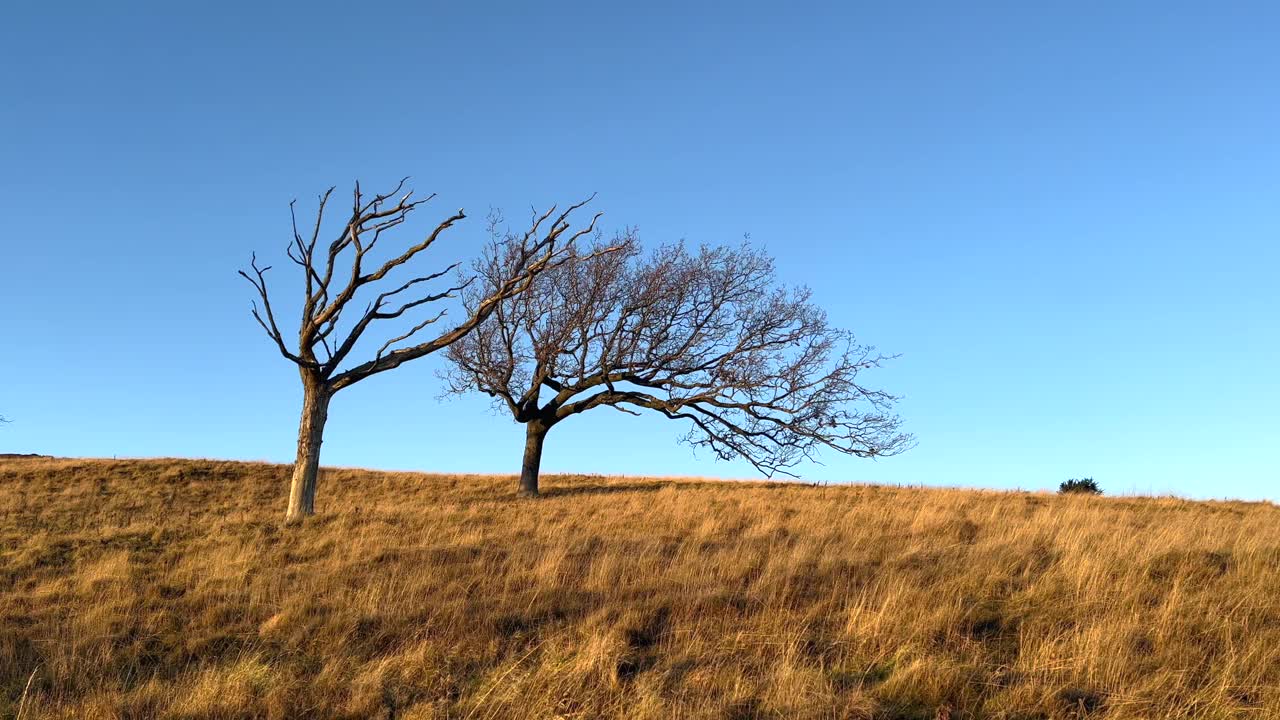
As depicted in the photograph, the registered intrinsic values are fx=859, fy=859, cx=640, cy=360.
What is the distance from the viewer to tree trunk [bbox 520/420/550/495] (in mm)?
24562

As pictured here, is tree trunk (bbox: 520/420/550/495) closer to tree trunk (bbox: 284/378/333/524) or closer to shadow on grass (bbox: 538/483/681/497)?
shadow on grass (bbox: 538/483/681/497)

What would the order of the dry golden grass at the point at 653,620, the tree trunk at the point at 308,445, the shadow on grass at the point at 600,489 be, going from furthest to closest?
the shadow on grass at the point at 600,489, the tree trunk at the point at 308,445, the dry golden grass at the point at 653,620

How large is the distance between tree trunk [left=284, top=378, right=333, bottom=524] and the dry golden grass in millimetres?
2497

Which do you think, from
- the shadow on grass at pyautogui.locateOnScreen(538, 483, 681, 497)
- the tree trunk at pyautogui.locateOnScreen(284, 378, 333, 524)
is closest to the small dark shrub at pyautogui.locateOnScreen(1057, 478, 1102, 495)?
the shadow on grass at pyautogui.locateOnScreen(538, 483, 681, 497)

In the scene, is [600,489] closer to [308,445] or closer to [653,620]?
[308,445]

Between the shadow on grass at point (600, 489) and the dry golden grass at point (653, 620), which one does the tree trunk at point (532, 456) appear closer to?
the shadow on grass at point (600, 489)

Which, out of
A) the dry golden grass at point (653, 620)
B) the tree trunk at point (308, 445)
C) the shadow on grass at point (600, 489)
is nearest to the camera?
the dry golden grass at point (653, 620)

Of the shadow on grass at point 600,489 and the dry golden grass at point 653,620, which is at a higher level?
the shadow on grass at point 600,489

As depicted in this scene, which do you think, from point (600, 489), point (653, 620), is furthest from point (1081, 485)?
point (653, 620)

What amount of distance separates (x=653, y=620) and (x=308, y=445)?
1269 centimetres

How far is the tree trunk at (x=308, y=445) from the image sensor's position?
18344 mm

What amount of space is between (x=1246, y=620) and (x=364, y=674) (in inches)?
312

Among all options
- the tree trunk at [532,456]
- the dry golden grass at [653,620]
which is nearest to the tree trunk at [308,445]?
the dry golden grass at [653,620]

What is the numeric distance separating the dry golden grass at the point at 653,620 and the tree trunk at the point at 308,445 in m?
2.50
